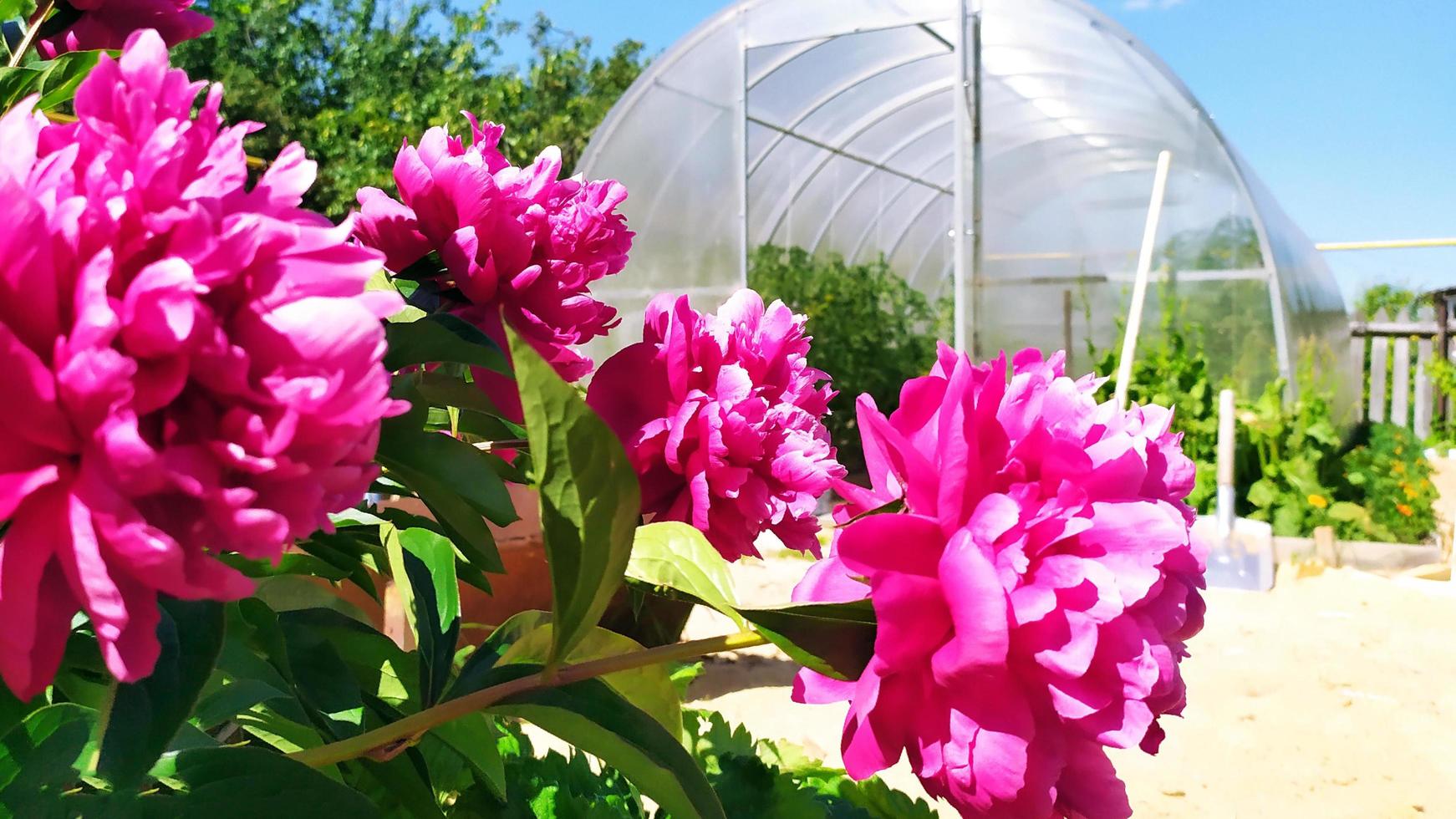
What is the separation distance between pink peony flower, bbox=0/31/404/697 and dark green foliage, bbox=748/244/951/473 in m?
6.59

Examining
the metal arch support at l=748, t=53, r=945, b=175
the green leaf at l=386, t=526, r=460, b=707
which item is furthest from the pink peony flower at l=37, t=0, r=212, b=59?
the metal arch support at l=748, t=53, r=945, b=175

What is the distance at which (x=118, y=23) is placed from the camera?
649 millimetres

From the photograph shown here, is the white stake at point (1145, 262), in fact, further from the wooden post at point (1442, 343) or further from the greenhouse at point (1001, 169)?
the wooden post at point (1442, 343)

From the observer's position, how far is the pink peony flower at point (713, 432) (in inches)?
19.9

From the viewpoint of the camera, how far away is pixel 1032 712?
406 millimetres

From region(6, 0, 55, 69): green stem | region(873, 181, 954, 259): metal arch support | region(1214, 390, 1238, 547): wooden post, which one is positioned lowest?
region(1214, 390, 1238, 547): wooden post

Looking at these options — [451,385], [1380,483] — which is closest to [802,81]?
[1380,483]

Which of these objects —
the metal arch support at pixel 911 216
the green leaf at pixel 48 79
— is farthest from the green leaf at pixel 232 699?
the metal arch support at pixel 911 216

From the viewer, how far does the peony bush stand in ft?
0.84

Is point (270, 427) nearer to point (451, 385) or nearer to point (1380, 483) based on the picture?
point (451, 385)

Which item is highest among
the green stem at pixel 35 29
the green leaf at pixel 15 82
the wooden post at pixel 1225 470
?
the green stem at pixel 35 29

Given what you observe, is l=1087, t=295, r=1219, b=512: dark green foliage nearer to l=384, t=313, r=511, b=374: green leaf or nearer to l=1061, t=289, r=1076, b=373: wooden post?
l=1061, t=289, r=1076, b=373: wooden post

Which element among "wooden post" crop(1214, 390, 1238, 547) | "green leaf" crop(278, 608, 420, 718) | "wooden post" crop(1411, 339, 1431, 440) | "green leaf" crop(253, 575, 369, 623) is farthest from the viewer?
"wooden post" crop(1411, 339, 1431, 440)

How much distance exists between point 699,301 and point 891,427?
635 centimetres
